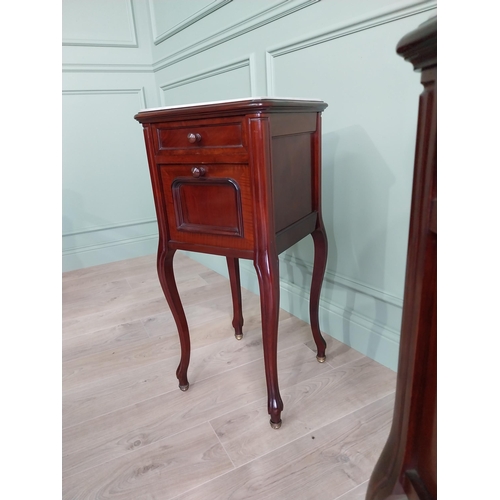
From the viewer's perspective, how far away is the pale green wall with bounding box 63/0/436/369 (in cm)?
98

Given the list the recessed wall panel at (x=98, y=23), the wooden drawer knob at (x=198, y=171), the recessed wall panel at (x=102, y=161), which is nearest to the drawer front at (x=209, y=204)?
the wooden drawer knob at (x=198, y=171)

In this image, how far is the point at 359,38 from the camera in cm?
99

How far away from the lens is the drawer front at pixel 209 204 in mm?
803

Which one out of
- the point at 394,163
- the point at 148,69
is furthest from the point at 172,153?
the point at 148,69

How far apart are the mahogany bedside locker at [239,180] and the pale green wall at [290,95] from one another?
194 millimetres

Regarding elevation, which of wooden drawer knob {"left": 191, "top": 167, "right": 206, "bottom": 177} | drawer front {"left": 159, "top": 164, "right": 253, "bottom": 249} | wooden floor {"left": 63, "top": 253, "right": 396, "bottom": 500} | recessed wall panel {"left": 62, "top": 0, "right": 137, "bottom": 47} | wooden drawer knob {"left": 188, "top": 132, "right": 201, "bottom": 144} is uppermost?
recessed wall panel {"left": 62, "top": 0, "right": 137, "bottom": 47}

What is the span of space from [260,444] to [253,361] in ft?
1.13

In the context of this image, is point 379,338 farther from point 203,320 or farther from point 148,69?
point 148,69

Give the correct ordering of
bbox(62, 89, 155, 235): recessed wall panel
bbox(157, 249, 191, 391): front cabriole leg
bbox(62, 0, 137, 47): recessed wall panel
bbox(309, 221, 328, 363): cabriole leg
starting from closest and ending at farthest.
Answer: bbox(157, 249, 191, 391): front cabriole leg, bbox(309, 221, 328, 363): cabriole leg, bbox(62, 0, 137, 47): recessed wall panel, bbox(62, 89, 155, 235): recessed wall panel

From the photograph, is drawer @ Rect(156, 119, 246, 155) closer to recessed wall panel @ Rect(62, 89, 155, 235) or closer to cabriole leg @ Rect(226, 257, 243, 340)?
cabriole leg @ Rect(226, 257, 243, 340)

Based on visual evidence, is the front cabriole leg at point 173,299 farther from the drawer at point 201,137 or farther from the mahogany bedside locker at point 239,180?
the drawer at point 201,137

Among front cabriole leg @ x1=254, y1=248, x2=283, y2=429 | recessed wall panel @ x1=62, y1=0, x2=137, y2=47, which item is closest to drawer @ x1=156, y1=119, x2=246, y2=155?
front cabriole leg @ x1=254, y1=248, x2=283, y2=429
